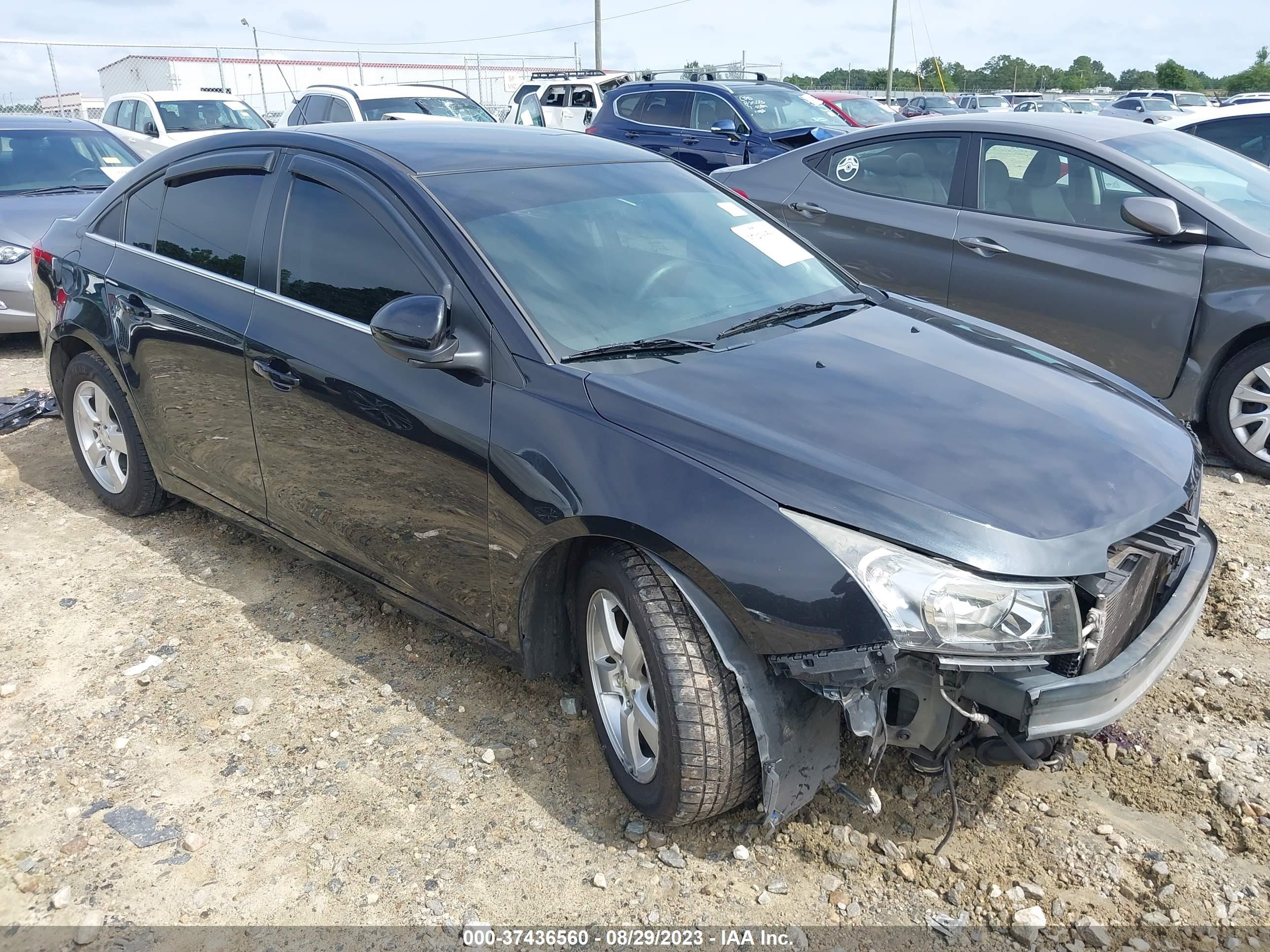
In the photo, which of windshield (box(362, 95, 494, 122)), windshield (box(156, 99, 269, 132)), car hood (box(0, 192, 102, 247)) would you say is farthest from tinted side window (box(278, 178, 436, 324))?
windshield (box(156, 99, 269, 132))

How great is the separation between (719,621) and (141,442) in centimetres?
305

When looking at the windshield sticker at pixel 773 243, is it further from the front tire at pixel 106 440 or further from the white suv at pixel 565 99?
the white suv at pixel 565 99

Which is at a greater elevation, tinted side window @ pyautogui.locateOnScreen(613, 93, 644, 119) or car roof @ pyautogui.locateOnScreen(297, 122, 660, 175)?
car roof @ pyautogui.locateOnScreen(297, 122, 660, 175)

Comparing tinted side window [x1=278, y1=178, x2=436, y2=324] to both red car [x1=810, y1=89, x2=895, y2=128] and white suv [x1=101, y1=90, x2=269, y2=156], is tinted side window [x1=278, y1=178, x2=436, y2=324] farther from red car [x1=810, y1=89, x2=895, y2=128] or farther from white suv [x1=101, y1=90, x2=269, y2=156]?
red car [x1=810, y1=89, x2=895, y2=128]

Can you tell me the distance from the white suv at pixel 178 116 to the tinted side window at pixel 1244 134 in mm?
11922

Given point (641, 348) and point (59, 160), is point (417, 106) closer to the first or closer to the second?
point (59, 160)

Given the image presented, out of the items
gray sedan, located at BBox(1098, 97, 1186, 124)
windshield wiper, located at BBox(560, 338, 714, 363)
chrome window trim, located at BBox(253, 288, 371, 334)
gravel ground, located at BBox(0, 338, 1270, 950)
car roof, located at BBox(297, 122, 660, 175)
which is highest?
car roof, located at BBox(297, 122, 660, 175)

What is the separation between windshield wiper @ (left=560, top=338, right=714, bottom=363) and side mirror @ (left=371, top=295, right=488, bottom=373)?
266 millimetres

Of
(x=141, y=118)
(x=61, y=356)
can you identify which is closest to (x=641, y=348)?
(x=61, y=356)

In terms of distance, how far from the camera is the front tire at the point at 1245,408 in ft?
15.8

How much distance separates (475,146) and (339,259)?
0.64 meters

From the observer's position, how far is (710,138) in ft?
38.8

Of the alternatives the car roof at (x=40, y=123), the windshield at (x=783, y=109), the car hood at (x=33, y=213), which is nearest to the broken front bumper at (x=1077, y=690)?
the car hood at (x=33, y=213)

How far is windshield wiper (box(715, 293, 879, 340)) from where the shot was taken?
312cm
